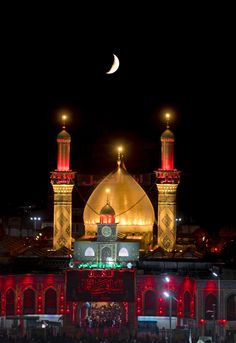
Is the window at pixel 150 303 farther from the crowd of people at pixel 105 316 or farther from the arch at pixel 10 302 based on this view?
the arch at pixel 10 302

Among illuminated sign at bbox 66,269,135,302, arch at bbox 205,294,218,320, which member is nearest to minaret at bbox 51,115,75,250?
illuminated sign at bbox 66,269,135,302

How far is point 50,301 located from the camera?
59.3 metres

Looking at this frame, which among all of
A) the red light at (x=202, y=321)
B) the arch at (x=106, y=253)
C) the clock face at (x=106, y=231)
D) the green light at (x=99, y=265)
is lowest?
the red light at (x=202, y=321)

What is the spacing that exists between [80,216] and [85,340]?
4501cm

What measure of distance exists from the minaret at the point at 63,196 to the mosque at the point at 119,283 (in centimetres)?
96

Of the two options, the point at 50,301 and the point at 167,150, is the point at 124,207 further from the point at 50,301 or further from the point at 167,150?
the point at 50,301

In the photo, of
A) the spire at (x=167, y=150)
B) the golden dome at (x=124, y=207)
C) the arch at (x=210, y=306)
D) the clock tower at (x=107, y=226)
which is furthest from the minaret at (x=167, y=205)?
the arch at (x=210, y=306)

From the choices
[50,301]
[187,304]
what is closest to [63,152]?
[50,301]

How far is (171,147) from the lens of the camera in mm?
66125

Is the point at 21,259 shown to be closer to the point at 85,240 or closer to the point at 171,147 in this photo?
the point at 85,240

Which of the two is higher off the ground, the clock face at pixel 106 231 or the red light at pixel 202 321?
the clock face at pixel 106 231

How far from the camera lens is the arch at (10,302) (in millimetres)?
58375

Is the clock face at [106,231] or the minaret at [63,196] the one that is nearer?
the clock face at [106,231]

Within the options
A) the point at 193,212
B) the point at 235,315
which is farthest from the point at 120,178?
the point at 193,212
